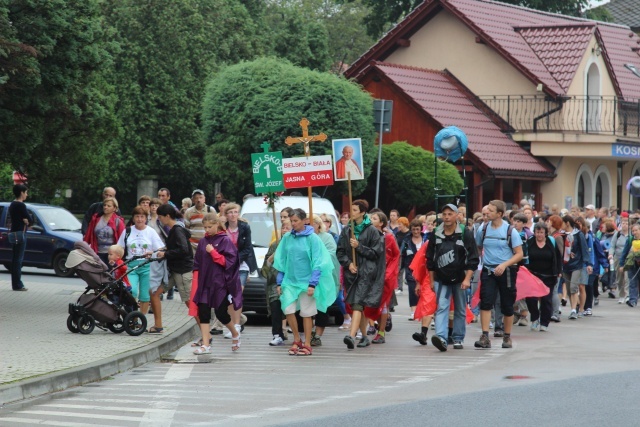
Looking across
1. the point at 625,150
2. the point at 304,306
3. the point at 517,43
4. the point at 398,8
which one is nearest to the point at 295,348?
the point at 304,306

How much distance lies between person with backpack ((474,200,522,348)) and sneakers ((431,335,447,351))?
1.02 meters

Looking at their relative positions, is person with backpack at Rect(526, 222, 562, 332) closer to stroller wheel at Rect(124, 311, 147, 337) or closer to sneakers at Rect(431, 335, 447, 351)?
sneakers at Rect(431, 335, 447, 351)

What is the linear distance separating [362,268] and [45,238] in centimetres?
1377

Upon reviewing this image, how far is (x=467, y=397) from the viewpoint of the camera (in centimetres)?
1123

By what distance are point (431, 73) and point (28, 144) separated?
25870 mm

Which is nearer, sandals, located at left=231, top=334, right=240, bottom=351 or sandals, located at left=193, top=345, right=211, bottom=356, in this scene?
sandals, located at left=193, top=345, right=211, bottom=356

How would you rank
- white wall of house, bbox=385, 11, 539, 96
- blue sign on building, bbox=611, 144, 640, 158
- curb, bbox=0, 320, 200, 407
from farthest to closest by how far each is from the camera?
white wall of house, bbox=385, 11, 539, 96
blue sign on building, bbox=611, 144, 640, 158
curb, bbox=0, 320, 200, 407

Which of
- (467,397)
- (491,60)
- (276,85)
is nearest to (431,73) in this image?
(491,60)

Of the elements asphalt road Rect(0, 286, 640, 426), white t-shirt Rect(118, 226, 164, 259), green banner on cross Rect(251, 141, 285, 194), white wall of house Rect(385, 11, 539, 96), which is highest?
white wall of house Rect(385, 11, 539, 96)

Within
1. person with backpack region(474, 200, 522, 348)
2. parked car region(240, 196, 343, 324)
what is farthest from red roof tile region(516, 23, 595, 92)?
person with backpack region(474, 200, 522, 348)

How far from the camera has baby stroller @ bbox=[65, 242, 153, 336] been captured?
52.9 ft

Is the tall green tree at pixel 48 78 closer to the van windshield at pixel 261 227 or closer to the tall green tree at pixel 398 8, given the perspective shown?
the van windshield at pixel 261 227

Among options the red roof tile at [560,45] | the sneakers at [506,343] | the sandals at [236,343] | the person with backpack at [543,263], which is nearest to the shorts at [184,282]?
the sandals at [236,343]

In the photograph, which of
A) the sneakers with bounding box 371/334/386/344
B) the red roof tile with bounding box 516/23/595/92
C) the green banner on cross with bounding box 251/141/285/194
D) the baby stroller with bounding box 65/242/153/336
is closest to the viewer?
the baby stroller with bounding box 65/242/153/336
